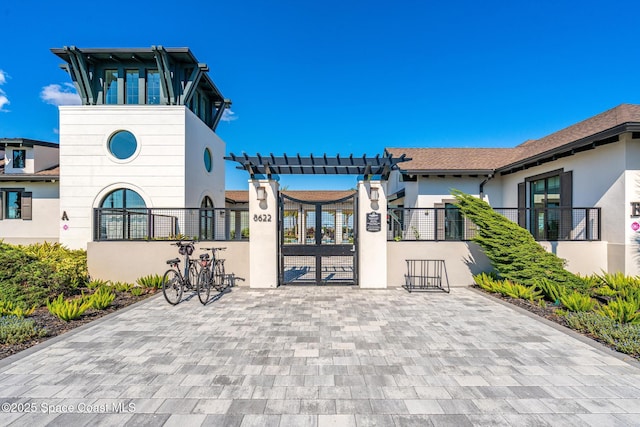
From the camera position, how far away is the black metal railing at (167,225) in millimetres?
8953

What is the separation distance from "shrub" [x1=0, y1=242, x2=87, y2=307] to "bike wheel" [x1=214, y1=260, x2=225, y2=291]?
143 inches

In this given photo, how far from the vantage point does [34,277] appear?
7.04m

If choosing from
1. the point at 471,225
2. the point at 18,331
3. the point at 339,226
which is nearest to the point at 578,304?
the point at 471,225

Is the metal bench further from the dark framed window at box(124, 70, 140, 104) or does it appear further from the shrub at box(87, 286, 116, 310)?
the dark framed window at box(124, 70, 140, 104)

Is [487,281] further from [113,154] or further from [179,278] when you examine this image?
[113,154]

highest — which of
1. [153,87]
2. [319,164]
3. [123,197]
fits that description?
[153,87]

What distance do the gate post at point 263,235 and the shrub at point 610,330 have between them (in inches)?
257

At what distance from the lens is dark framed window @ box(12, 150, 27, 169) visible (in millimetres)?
14992

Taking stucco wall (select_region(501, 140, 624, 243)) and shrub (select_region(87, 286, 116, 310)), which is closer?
shrub (select_region(87, 286, 116, 310))

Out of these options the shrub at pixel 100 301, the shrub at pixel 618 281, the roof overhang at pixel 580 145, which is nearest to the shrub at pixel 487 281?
the shrub at pixel 618 281

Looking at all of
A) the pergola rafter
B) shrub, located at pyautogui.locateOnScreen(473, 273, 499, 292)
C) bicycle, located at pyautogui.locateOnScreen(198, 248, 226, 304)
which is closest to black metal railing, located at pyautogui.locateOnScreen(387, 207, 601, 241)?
shrub, located at pyautogui.locateOnScreen(473, 273, 499, 292)

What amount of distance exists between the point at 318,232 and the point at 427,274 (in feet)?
11.2

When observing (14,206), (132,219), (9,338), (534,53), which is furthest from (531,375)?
(14,206)

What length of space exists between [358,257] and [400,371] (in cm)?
484
